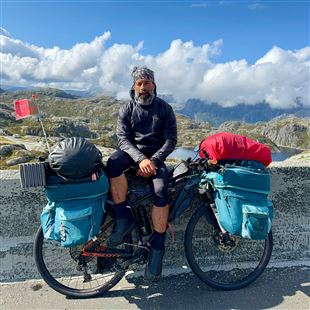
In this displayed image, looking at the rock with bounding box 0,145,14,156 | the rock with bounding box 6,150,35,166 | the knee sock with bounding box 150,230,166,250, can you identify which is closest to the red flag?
the knee sock with bounding box 150,230,166,250

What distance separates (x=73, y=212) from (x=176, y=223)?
5.56 feet

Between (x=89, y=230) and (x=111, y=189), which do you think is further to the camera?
(x=111, y=189)

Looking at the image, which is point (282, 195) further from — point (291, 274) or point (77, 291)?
point (77, 291)

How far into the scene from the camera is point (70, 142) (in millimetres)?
3879

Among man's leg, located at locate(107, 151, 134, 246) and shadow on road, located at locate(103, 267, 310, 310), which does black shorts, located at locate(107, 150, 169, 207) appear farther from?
shadow on road, located at locate(103, 267, 310, 310)

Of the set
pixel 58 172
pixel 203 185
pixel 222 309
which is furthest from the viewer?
pixel 203 185

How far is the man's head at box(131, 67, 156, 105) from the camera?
444cm

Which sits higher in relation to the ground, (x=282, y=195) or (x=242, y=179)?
(x=242, y=179)

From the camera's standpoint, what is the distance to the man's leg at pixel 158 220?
423cm

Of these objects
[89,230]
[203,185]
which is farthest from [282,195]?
[89,230]

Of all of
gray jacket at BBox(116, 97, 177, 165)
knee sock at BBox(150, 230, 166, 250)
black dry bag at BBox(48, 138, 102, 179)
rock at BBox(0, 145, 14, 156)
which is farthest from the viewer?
rock at BBox(0, 145, 14, 156)

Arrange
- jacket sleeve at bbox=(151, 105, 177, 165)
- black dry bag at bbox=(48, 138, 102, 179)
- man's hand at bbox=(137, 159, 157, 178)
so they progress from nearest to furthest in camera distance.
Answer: black dry bag at bbox=(48, 138, 102, 179), man's hand at bbox=(137, 159, 157, 178), jacket sleeve at bbox=(151, 105, 177, 165)

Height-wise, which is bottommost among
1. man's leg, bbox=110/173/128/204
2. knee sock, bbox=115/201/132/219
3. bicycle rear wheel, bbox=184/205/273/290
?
bicycle rear wheel, bbox=184/205/273/290

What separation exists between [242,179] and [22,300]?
3020mm
